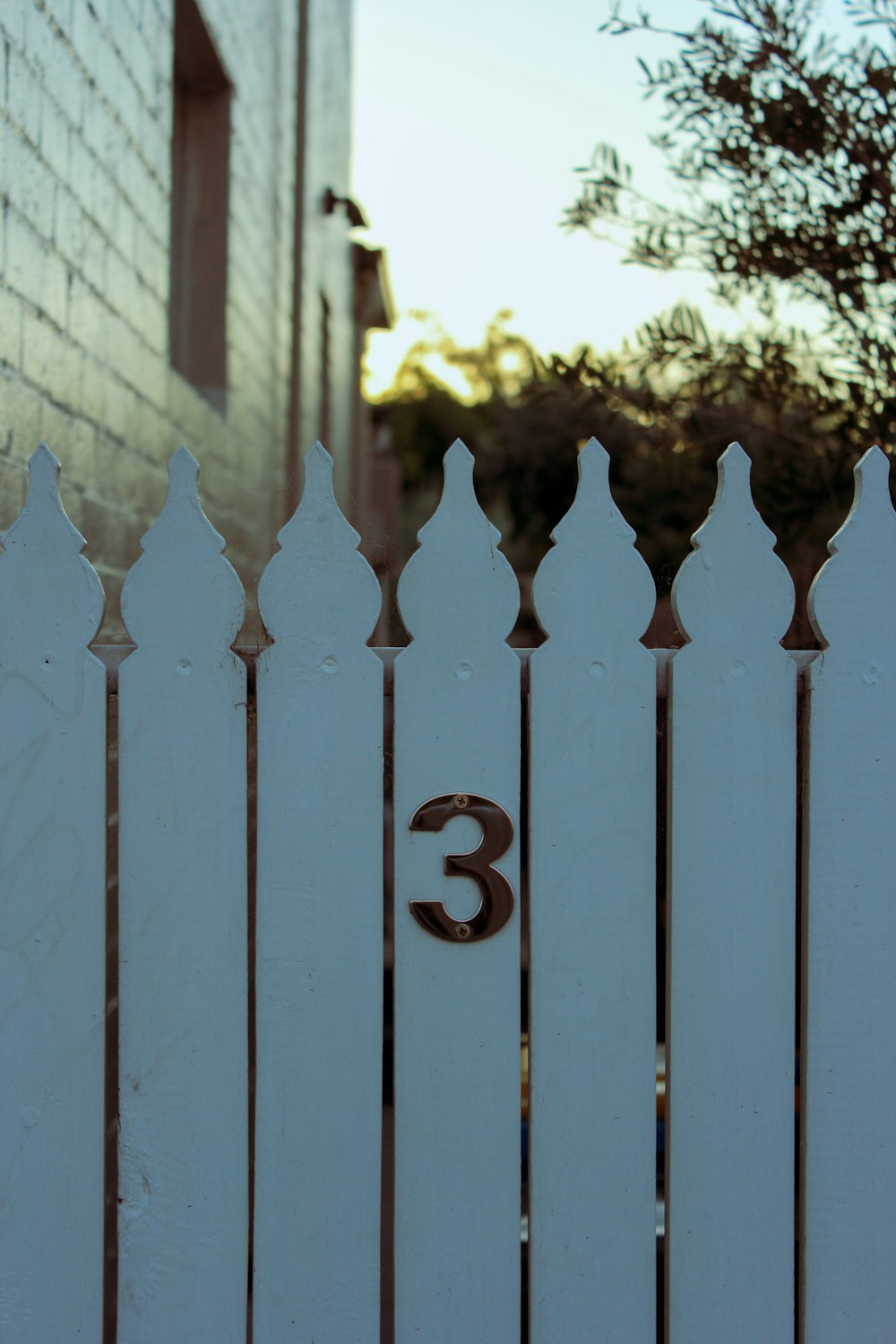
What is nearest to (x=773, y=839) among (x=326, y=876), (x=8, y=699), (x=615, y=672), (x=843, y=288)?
(x=615, y=672)

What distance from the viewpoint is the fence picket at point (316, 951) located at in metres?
1.81

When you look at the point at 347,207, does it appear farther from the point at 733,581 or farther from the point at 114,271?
the point at 733,581

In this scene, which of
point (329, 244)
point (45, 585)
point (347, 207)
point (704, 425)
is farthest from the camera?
point (347, 207)

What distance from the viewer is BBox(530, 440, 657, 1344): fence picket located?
71.9 inches

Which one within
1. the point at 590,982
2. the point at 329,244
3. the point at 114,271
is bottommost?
the point at 590,982

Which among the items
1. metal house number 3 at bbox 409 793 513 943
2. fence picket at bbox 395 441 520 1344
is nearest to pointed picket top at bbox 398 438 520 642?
fence picket at bbox 395 441 520 1344

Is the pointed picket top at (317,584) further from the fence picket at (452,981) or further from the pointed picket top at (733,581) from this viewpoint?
the pointed picket top at (733,581)

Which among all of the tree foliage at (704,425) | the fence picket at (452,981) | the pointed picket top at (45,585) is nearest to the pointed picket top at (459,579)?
the fence picket at (452,981)

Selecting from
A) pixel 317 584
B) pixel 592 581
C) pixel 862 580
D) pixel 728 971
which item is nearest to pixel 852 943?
pixel 728 971

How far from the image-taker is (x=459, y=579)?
72.2 inches

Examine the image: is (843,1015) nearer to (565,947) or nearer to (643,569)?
(565,947)

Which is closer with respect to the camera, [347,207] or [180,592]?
[180,592]

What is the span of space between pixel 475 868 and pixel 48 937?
64 centimetres

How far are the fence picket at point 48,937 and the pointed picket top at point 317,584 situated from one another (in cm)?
27
